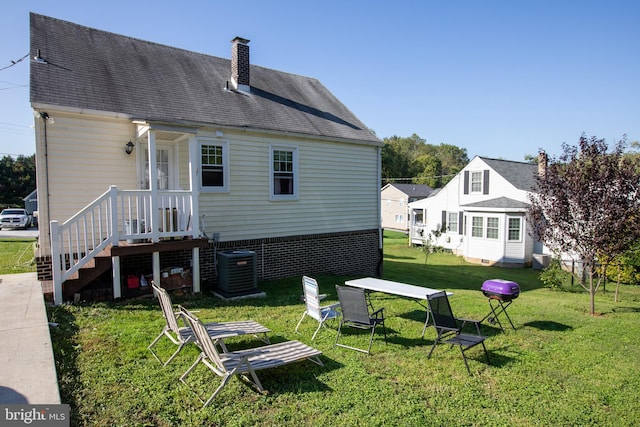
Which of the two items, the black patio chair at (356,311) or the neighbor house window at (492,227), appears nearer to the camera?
the black patio chair at (356,311)

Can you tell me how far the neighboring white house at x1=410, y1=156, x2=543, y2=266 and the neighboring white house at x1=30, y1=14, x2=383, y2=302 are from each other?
11829 millimetres

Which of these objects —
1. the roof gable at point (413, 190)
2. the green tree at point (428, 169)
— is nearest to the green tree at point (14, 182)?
the roof gable at point (413, 190)

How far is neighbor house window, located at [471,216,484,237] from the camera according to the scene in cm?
2427

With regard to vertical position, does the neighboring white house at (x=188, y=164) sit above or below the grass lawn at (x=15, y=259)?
above

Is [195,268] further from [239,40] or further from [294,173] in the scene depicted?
[239,40]

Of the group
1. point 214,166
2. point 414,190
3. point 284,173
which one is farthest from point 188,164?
point 414,190

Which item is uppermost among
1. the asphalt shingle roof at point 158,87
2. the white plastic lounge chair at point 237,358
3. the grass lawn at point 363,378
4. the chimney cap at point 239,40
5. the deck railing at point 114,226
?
the chimney cap at point 239,40

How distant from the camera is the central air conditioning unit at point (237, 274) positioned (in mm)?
9219

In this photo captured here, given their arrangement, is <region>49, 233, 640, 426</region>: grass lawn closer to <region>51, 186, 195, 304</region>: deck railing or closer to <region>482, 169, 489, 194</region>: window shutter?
<region>51, 186, 195, 304</region>: deck railing

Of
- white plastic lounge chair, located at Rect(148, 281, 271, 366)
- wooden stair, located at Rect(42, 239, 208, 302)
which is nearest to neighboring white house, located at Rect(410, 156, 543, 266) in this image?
wooden stair, located at Rect(42, 239, 208, 302)

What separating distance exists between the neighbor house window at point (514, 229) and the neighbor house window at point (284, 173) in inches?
621

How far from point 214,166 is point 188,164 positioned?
0.70 m

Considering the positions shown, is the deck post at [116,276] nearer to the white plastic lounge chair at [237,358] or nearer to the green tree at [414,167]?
the white plastic lounge chair at [237,358]

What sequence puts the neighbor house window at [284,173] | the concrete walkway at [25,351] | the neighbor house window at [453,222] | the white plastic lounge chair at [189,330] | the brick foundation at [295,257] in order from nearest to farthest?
the concrete walkway at [25,351], the white plastic lounge chair at [189,330], the brick foundation at [295,257], the neighbor house window at [284,173], the neighbor house window at [453,222]
